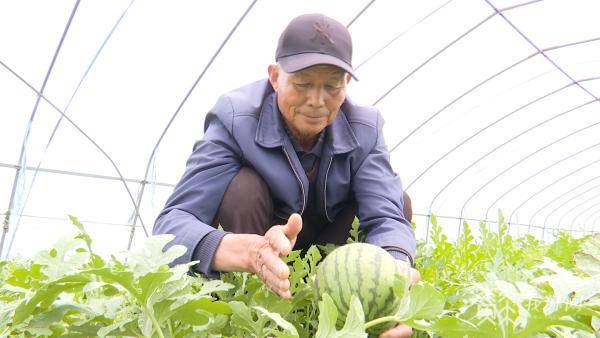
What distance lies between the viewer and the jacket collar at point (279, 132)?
6.73ft

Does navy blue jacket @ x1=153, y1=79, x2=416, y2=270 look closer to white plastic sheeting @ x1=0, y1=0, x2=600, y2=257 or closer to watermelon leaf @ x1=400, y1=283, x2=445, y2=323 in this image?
watermelon leaf @ x1=400, y1=283, x2=445, y2=323

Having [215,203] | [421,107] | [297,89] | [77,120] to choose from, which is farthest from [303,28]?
[421,107]

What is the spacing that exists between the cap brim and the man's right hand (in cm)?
73

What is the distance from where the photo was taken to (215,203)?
6.29ft

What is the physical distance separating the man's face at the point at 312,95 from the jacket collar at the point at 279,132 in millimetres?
88

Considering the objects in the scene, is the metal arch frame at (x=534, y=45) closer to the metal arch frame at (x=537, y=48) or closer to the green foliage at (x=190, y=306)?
the metal arch frame at (x=537, y=48)

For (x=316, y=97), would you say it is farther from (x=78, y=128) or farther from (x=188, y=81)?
(x=78, y=128)

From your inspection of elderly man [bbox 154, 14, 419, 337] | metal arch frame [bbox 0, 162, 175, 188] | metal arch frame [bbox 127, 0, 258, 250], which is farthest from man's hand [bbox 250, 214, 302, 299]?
metal arch frame [bbox 0, 162, 175, 188]

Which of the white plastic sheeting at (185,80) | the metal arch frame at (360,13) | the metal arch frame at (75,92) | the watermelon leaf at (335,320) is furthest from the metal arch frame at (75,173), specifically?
the watermelon leaf at (335,320)

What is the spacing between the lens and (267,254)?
42.5 inches

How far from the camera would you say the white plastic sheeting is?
7688 millimetres

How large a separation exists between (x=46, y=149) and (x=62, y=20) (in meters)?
2.73

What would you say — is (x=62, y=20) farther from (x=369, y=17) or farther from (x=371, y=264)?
(x=371, y=264)

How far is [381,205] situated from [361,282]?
933 mm
